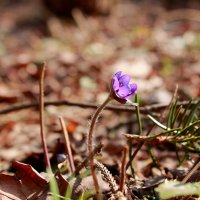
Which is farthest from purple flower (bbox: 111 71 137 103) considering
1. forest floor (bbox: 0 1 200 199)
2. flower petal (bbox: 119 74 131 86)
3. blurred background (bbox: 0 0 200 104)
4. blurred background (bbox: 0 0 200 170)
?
blurred background (bbox: 0 0 200 104)

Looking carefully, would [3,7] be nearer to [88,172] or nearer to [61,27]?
[61,27]

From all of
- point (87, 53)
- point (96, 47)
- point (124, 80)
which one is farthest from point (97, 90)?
point (124, 80)

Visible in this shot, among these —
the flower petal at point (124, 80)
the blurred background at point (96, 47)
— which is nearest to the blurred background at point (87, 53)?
the blurred background at point (96, 47)

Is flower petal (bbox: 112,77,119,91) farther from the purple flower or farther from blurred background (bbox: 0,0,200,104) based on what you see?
blurred background (bbox: 0,0,200,104)

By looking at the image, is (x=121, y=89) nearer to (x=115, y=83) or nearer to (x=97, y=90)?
(x=115, y=83)

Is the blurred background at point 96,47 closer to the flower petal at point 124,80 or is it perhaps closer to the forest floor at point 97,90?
the forest floor at point 97,90

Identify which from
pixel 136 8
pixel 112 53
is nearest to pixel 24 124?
pixel 112 53
